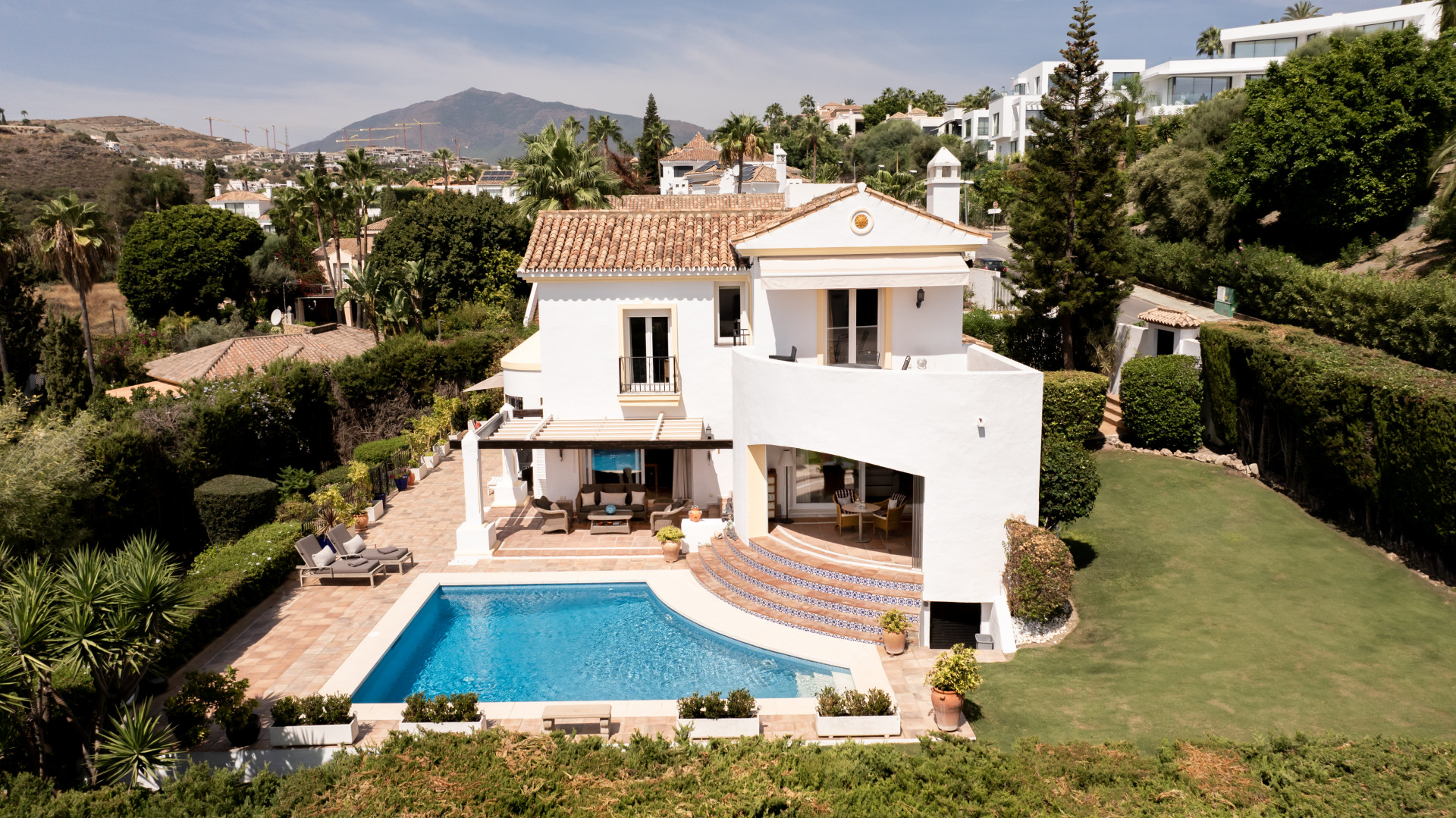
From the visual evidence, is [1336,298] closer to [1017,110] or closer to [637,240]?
[637,240]

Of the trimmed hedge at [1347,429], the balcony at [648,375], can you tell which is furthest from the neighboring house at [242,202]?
the trimmed hedge at [1347,429]

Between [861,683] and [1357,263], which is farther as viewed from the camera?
[1357,263]

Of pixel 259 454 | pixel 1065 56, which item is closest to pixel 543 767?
pixel 259 454

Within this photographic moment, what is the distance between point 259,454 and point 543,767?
838 inches

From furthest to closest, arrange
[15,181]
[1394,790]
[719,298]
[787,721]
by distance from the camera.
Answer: [15,181]
[719,298]
[787,721]
[1394,790]

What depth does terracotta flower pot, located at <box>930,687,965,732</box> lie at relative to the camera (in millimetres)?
13859

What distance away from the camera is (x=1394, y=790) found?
33.1 ft

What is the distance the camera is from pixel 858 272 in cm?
2062

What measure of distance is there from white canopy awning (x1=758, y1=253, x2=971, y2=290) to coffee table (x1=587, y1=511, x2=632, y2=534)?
8118 mm

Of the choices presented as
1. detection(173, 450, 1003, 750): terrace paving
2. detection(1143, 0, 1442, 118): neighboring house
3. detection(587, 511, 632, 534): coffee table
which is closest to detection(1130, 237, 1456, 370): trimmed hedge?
detection(173, 450, 1003, 750): terrace paving

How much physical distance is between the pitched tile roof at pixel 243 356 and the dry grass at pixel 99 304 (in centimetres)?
4183

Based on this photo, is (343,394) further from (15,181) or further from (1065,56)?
(15,181)

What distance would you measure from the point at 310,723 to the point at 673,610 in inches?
309

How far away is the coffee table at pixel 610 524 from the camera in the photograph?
24.0 m
